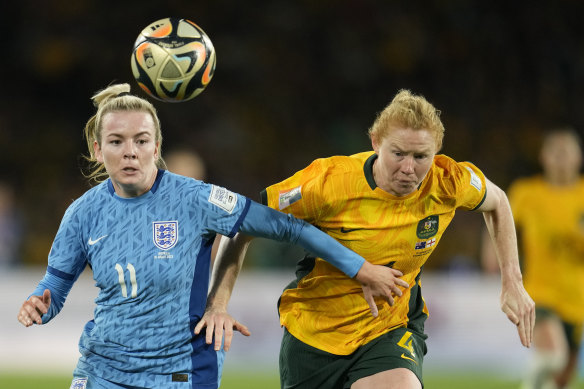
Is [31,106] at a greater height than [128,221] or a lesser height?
greater

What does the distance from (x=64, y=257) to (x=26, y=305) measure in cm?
26

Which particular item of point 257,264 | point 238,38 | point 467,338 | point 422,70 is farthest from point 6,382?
point 422,70

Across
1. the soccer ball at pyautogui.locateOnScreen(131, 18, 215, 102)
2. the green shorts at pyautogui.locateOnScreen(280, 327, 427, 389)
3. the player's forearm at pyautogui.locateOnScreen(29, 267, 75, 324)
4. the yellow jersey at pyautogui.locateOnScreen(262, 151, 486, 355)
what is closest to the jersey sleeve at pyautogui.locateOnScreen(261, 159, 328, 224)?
the yellow jersey at pyautogui.locateOnScreen(262, 151, 486, 355)

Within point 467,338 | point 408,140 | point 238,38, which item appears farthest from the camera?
point 238,38

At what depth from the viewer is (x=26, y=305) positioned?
11.8 feet

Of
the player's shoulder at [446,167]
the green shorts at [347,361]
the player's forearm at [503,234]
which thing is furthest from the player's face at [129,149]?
the player's forearm at [503,234]

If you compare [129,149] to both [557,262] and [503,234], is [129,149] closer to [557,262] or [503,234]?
[503,234]

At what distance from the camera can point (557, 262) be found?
7.18 meters

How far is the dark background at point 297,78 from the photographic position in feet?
45.7

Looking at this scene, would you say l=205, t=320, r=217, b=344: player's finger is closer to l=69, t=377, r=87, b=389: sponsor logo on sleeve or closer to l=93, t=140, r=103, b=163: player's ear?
l=69, t=377, r=87, b=389: sponsor logo on sleeve

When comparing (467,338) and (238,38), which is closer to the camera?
(467,338)

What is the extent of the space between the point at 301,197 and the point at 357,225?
0.31m

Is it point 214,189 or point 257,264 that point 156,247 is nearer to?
point 214,189

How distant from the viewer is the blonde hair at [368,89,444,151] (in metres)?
3.93
